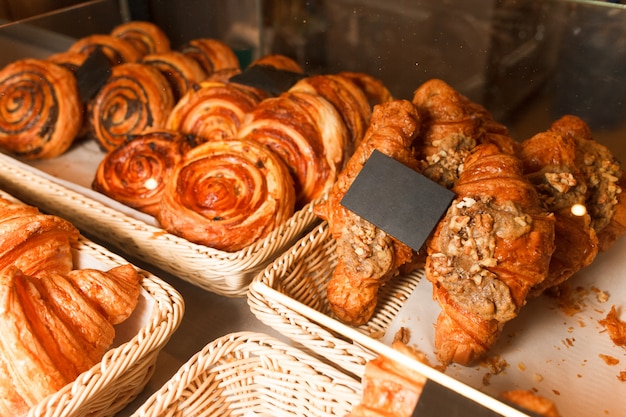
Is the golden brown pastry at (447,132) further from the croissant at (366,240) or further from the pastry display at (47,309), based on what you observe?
the pastry display at (47,309)

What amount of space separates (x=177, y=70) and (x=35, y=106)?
0.76 meters

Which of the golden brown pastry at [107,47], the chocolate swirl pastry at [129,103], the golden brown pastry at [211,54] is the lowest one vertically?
the chocolate swirl pastry at [129,103]

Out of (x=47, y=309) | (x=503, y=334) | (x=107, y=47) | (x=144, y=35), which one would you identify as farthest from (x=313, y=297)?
(x=144, y=35)

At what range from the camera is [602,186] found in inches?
71.9

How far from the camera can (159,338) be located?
4.85 feet

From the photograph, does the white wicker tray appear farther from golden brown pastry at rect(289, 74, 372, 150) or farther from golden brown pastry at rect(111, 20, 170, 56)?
golden brown pastry at rect(111, 20, 170, 56)

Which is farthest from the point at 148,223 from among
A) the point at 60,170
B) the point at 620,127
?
the point at 620,127

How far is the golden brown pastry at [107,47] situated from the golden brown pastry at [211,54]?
1.07 feet

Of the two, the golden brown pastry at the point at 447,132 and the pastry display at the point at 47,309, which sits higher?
the golden brown pastry at the point at 447,132

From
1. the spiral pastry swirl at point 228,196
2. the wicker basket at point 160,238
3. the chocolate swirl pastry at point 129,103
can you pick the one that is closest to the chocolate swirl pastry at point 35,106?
the chocolate swirl pastry at point 129,103

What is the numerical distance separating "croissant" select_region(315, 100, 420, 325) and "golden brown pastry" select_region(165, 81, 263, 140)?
88 cm

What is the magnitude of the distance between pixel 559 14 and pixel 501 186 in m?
1.32

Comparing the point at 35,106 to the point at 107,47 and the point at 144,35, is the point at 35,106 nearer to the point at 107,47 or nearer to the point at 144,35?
the point at 107,47

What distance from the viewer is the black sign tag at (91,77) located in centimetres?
279
